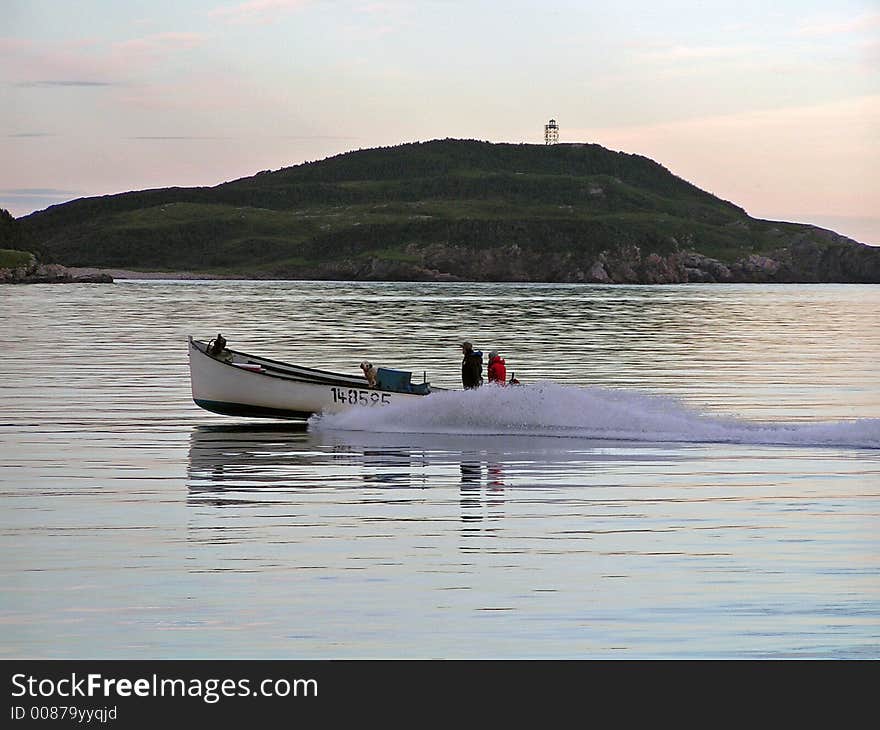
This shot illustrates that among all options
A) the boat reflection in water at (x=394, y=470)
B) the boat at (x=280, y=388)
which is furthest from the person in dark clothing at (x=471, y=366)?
the boat reflection in water at (x=394, y=470)

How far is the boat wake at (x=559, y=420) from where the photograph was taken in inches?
1487

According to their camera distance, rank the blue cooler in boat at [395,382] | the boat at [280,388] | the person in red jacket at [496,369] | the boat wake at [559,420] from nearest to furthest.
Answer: the boat wake at [559,420] < the person in red jacket at [496,369] < the blue cooler in boat at [395,382] < the boat at [280,388]

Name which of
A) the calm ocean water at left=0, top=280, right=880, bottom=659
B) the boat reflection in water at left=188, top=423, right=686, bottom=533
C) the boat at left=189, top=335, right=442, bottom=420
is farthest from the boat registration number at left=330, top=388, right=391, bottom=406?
the boat reflection in water at left=188, top=423, right=686, bottom=533

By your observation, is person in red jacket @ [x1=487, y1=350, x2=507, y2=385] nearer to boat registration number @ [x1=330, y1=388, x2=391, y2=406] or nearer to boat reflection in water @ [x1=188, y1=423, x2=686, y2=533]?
boat reflection in water @ [x1=188, y1=423, x2=686, y2=533]

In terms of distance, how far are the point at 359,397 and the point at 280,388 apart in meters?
2.32

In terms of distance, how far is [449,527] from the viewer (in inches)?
988

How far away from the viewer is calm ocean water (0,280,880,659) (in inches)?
716

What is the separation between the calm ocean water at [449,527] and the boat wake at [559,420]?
7 cm

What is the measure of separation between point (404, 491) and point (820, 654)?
12894 mm

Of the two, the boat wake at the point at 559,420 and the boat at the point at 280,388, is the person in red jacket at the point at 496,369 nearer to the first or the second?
the boat wake at the point at 559,420

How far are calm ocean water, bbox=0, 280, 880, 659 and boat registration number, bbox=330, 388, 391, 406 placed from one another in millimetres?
514

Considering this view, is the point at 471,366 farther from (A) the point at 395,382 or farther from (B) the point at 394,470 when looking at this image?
(B) the point at 394,470

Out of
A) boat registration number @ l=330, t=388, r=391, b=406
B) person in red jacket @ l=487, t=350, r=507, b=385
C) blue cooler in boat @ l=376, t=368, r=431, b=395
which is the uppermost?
person in red jacket @ l=487, t=350, r=507, b=385
